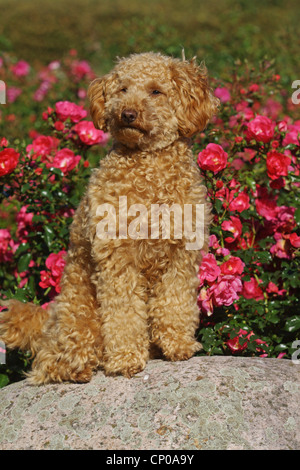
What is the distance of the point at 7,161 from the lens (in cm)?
377

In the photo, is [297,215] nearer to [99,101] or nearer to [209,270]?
[209,270]

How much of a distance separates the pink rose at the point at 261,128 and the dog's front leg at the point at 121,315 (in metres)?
1.43

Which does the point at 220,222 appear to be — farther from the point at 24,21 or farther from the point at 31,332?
the point at 24,21

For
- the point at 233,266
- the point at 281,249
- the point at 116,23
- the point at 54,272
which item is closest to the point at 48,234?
the point at 54,272

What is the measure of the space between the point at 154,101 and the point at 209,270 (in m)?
1.10

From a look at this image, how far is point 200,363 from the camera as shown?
3.02 meters

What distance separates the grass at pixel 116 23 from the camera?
439 inches

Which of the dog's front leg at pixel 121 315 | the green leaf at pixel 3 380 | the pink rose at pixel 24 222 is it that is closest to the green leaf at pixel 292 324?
the dog's front leg at pixel 121 315

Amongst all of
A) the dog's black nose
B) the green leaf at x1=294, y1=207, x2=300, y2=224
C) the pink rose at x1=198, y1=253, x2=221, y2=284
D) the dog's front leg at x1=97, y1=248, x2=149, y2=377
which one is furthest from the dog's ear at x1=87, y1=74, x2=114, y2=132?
the green leaf at x1=294, y1=207, x2=300, y2=224

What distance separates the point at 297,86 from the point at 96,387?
4.36m

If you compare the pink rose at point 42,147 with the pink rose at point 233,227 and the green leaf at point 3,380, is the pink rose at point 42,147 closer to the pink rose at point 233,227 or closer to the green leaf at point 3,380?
the pink rose at point 233,227

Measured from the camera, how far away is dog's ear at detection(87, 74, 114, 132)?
10.6ft

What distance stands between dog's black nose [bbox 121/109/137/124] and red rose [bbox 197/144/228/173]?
76 cm
